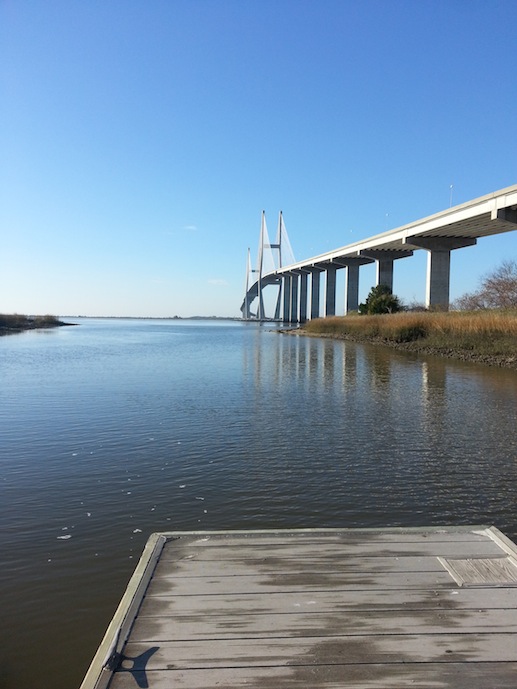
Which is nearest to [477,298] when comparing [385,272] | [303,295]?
[385,272]

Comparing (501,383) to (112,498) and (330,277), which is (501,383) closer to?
(112,498)

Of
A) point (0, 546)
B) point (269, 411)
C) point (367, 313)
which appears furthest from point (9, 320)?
point (0, 546)

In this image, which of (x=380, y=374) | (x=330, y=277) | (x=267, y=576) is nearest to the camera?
(x=267, y=576)

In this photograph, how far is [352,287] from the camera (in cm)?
6525

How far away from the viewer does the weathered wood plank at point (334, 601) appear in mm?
3424

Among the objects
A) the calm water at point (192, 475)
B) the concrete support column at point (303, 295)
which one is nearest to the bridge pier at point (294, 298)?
the concrete support column at point (303, 295)

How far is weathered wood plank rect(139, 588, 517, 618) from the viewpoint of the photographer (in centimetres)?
342

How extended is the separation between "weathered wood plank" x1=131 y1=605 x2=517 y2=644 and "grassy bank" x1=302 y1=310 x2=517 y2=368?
20.9 meters

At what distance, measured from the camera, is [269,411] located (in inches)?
501

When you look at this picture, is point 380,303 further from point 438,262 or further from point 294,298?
point 294,298

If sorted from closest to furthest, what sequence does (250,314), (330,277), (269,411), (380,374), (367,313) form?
(269,411)
(380,374)
(367,313)
(330,277)
(250,314)

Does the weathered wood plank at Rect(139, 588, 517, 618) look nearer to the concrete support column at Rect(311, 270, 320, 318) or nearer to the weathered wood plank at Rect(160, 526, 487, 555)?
the weathered wood plank at Rect(160, 526, 487, 555)

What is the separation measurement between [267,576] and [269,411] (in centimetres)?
887

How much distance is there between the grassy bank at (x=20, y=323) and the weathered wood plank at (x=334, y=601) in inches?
2766
